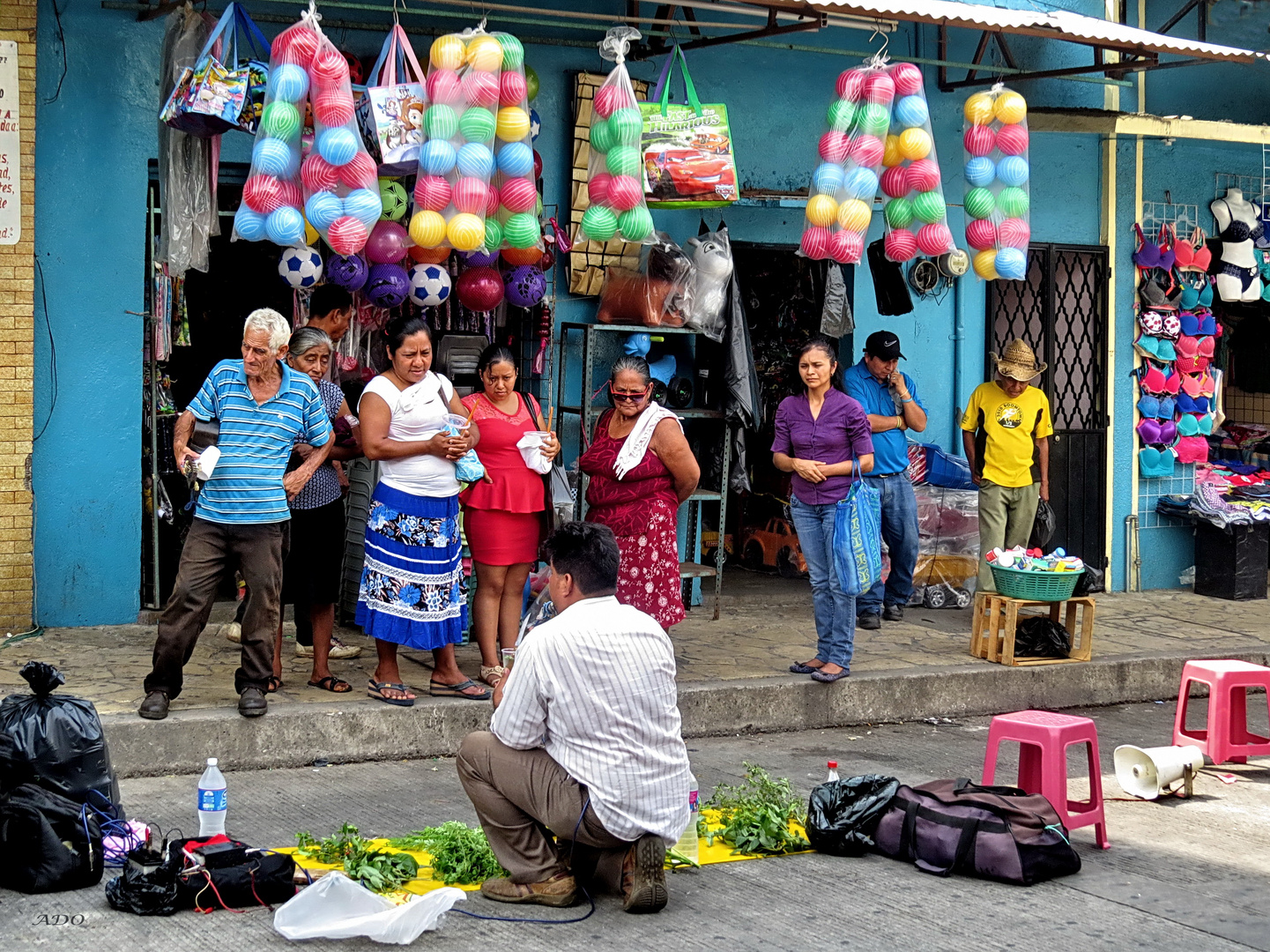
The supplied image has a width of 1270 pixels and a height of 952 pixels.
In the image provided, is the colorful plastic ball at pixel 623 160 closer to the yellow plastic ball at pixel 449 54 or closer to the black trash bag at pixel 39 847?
the yellow plastic ball at pixel 449 54

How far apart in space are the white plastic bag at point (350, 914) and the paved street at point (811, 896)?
0.05 meters

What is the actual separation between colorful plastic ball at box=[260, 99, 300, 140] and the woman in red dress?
4.64 feet

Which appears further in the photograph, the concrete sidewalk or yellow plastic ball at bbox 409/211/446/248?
yellow plastic ball at bbox 409/211/446/248

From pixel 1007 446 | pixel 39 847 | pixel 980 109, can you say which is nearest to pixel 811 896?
pixel 39 847

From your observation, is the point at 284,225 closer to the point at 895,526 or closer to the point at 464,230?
the point at 464,230

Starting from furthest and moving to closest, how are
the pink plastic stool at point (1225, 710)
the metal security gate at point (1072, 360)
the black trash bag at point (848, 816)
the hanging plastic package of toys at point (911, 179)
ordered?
the metal security gate at point (1072, 360)
the hanging plastic package of toys at point (911, 179)
the pink plastic stool at point (1225, 710)
the black trash bag at point (848, 816)

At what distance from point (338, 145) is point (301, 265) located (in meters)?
0.77

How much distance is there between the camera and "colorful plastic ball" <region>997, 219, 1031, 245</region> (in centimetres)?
870

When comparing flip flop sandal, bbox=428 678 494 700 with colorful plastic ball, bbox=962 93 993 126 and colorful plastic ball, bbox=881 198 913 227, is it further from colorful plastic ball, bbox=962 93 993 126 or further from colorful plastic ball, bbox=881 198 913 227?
colorful plastic ball, bbox=962 93 993 126

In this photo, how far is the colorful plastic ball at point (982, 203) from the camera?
8711 millimetres

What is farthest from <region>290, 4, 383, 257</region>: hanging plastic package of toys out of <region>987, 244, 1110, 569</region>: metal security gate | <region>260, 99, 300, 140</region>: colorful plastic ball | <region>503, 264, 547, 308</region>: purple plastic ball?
<region>987, 244, 1110, 569</region>: metal security gate

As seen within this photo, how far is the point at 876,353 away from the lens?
31.6 feet

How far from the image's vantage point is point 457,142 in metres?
7.50

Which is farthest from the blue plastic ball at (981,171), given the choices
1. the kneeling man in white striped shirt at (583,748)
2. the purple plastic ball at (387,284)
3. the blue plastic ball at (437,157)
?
the kneeling man in white striped shirt at (583,748)
